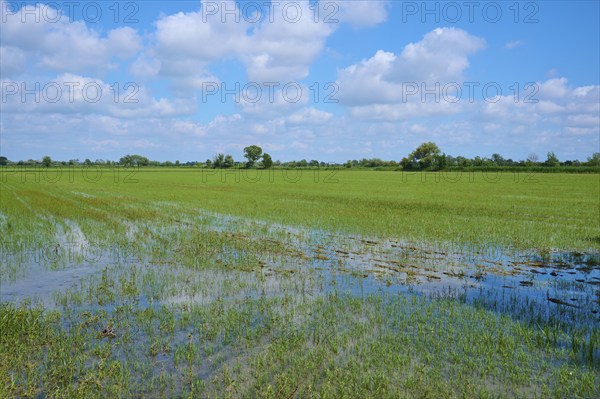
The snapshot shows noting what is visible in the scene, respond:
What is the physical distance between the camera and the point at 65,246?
1371 cm

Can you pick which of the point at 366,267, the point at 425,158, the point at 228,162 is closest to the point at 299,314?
the point at 366,267

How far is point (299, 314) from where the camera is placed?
752 centimetres

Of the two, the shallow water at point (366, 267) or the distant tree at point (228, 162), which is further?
the distant tree at point (228, 162)

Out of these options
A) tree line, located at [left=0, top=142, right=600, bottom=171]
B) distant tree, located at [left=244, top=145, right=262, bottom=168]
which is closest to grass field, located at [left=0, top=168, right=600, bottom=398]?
tree line, located at [left=0, top=142, right=600, bottom=171]

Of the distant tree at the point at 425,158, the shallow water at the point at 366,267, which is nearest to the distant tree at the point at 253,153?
the distant tree at the point at 425,158

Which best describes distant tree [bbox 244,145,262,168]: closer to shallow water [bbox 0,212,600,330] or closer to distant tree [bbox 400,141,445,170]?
distant tree [bbox 400,141,445,170]

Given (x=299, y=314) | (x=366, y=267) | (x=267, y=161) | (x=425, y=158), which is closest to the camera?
(x=299, y=314)

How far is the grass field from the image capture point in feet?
17.0

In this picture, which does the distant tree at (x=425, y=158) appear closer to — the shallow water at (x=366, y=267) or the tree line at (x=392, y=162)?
the tree line at (x=392, y=162)

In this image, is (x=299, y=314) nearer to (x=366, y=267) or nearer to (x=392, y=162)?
(x=366, y=267)

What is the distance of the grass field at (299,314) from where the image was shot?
17.0ft

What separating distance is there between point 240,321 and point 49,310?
3.72 metres

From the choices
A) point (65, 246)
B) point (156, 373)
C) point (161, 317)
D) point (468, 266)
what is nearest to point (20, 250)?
point (65, 246)

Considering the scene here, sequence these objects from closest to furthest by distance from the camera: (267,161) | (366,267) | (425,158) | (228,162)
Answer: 1. (366,267)
2. (425,158)
3. (267,161)
4. (228,162)
